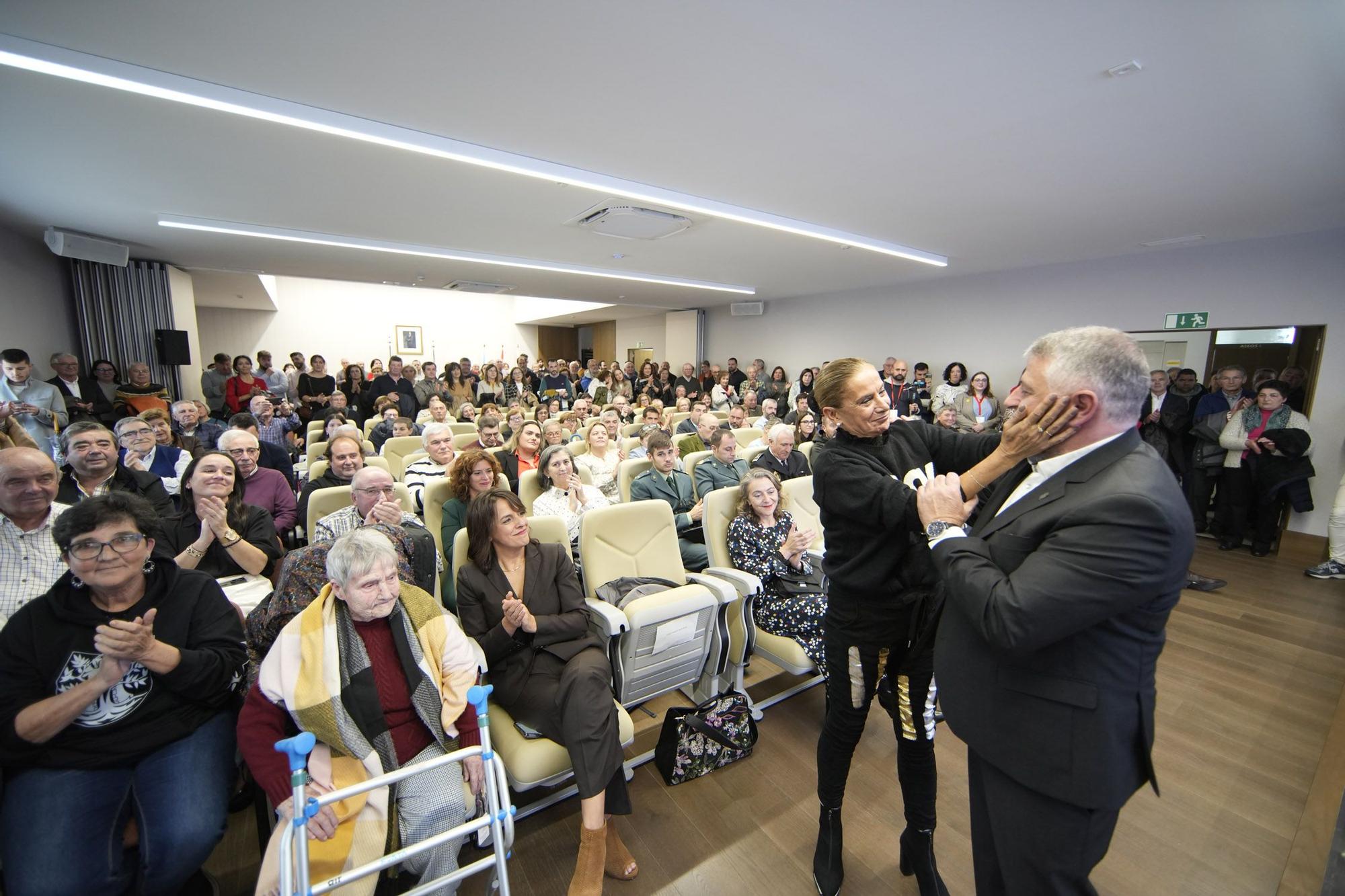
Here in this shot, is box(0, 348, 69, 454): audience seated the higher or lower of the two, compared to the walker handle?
higher

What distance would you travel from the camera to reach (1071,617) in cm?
89

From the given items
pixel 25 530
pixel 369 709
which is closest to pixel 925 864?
pixel 369 709

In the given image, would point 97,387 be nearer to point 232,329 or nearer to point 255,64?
point 255,64

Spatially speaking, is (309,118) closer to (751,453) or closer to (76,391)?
(751,453)

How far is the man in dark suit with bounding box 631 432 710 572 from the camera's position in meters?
3.42

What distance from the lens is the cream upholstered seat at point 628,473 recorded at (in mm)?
3883

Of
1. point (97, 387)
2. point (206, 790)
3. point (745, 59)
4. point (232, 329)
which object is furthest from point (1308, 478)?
point (232, 329)

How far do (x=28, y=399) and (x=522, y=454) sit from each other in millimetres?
4563

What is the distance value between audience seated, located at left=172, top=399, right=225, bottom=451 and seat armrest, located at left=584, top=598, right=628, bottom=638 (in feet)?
13.1

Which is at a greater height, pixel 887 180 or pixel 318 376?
pixel 887 180

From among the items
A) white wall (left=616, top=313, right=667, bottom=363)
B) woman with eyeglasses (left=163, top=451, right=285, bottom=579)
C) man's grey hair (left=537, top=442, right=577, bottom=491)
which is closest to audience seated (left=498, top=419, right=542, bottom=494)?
man's grey hair (left=537, top=442, right=577, bottom=491)

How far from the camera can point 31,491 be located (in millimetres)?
1852

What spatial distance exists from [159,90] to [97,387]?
18.1ft

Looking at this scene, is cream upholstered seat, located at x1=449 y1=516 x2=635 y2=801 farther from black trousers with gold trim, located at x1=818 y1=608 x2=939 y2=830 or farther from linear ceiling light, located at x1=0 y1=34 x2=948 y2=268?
linear ceiling light, located at x1=0 y1=34 x2=948 y2=268
